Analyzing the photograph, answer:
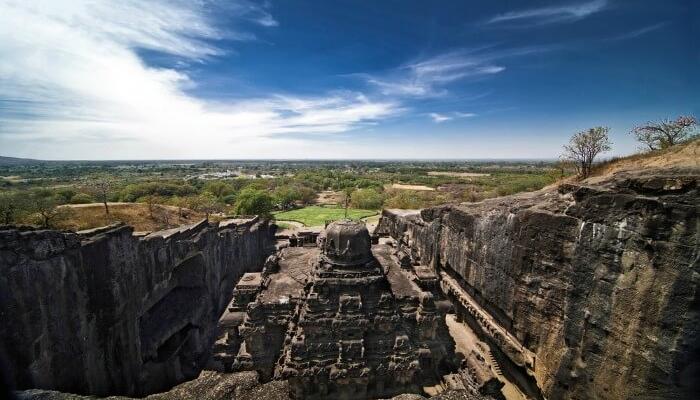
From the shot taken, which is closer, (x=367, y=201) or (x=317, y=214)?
(x=317, y=214)

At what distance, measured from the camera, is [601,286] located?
9297 millimetres

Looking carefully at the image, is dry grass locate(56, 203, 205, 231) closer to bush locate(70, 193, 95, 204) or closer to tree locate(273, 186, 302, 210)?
bush locate(70, 193, 95, 204)

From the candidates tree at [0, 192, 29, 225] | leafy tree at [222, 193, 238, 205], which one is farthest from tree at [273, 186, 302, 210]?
tree at [0, 192, 29, 225]

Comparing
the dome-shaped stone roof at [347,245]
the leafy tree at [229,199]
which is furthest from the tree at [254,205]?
the dome-shaped stone roof at [347,245]

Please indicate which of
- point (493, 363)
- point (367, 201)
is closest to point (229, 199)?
point (367, 201)

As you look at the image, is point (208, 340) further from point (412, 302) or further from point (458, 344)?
point (458, 344)

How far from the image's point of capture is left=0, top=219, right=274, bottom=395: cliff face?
25.1 feet

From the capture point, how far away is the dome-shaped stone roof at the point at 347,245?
1294 centimetres

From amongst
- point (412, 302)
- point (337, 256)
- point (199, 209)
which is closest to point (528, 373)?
point (412, 302)

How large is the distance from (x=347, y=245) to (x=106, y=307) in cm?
878

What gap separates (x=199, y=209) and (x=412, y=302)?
1501 inches

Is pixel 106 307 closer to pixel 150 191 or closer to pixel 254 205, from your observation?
pixel 254 205

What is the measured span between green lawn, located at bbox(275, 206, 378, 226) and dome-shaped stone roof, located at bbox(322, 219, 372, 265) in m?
32.0

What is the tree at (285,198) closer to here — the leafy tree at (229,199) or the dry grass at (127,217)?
the leafy tree at (229,199)
